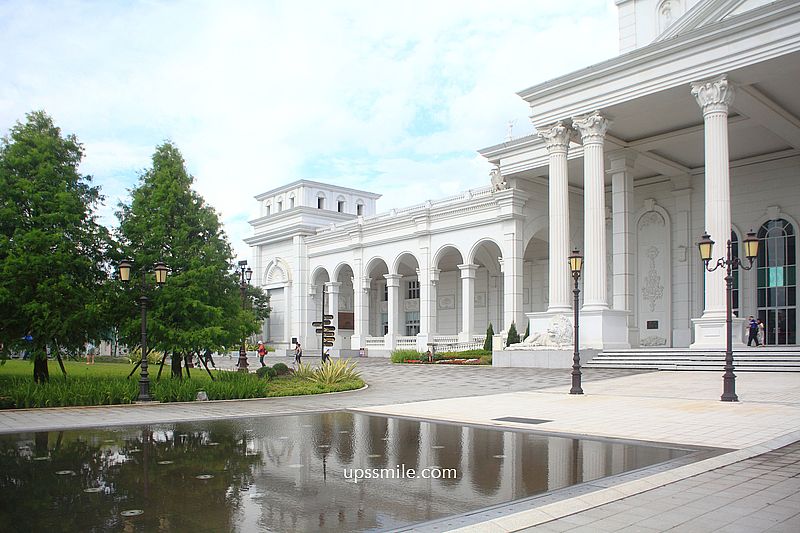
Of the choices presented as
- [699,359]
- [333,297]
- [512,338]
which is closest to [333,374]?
[699,359]

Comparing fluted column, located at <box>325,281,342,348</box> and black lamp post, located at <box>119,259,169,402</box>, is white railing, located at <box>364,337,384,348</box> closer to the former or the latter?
fluted column, located at <box>325,281,342,348</box>

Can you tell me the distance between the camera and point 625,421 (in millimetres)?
13039

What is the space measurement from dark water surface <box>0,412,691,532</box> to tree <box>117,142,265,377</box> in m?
7.56

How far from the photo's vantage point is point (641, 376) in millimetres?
24000

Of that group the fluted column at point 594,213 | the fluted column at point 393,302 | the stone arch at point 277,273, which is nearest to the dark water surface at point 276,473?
the fluted column at point 594,213

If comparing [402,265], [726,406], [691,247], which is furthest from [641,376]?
[402,265]

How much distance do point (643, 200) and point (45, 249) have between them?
3324 centimetres

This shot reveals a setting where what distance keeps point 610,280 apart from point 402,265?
2267cm

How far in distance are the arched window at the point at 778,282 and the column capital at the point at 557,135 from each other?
483 inches

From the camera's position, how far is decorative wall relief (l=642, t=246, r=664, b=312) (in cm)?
3916

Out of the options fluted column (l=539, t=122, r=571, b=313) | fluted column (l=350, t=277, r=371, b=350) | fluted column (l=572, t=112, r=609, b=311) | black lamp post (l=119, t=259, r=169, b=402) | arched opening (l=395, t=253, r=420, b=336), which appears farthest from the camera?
arched opening (l=395, t=253, r=420, b=336)

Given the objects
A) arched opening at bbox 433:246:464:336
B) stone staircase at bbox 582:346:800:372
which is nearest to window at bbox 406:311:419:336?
arched opening at bbox 433:246:464:336

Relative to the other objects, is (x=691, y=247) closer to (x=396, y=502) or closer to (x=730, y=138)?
(x=730, y=138)

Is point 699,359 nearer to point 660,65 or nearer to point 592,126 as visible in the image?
point 592,126
